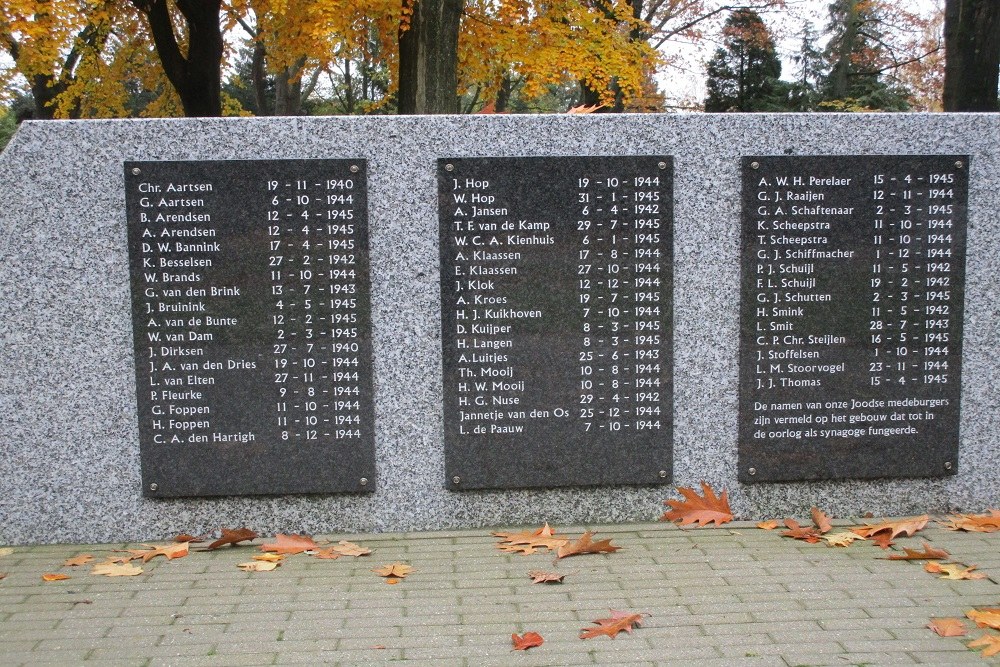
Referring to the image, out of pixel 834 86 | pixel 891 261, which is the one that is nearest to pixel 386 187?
pixel 891 261

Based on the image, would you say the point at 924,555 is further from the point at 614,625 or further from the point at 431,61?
the point at 431,61

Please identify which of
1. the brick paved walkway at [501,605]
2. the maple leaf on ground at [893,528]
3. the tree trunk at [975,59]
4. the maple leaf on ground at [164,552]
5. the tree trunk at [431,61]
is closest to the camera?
the brick paved walkway at [501,605]

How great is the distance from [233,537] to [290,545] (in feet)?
1.00

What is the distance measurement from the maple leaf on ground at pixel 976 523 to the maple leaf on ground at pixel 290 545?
11.0 feet

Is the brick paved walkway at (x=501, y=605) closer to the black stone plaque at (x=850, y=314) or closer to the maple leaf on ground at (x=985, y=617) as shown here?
the maple leaf on ground at (x=985, y=617)

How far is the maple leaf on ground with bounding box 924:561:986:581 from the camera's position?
4.04 m

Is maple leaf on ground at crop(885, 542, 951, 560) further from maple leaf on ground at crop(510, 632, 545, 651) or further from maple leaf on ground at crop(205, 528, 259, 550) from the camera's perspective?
maple leaf on ground at crop(205, 528, 259, 550)

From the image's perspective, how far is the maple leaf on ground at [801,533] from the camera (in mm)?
4684

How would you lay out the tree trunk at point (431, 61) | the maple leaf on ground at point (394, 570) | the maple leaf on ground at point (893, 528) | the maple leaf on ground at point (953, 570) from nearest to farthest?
1. the maple leaf on ground at point (953, 570)
2. the maple leaf on ground at point (394, 570)
3. the maple leaf on ground at point (893, 528)
4. the tree trunk at point (431, 61)

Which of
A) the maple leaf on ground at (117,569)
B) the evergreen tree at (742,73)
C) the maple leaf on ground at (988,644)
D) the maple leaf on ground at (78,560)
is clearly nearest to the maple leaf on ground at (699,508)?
the maple leaf on ground at (988,644)

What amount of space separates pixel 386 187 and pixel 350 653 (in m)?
2.41

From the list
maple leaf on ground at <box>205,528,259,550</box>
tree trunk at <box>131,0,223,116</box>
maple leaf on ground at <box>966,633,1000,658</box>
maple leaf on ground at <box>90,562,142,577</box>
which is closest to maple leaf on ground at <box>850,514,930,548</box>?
maple leaf on ground at <box>966,633,1000,658</box>

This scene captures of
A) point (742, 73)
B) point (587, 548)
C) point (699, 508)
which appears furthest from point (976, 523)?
point (742, 73)

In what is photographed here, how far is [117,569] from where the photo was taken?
4.35 metres
